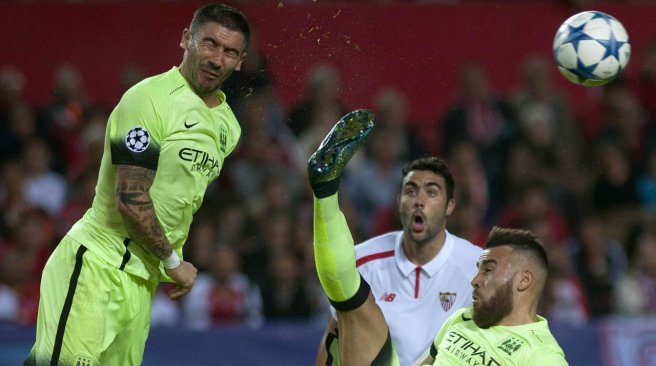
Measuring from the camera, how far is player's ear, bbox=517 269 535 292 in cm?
586

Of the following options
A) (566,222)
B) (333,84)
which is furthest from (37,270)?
(566,222)

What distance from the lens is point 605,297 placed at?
963cm

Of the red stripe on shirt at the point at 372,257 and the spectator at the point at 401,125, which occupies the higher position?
the spectator at the point at 401,125

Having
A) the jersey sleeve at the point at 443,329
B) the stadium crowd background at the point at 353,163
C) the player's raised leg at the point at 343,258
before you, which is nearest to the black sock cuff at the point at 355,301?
the player's raised leg at the point at 343,258

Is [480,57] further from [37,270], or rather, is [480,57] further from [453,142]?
[37,270]

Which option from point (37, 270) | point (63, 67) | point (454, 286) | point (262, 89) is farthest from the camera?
point (63, 67)

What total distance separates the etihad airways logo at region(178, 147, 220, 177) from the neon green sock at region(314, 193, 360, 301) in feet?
1.79

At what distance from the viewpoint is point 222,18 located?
19.4 ft

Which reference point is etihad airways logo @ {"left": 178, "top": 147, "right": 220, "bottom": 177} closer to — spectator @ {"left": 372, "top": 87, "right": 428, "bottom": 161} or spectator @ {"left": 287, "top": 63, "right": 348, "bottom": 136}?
spectator @ {"left": 287, "top": 63, "right": 348, "bottom": 136}

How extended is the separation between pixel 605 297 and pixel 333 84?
2864mm

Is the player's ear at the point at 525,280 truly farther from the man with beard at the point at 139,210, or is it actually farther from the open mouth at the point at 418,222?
the man with beard at the point at 139,210

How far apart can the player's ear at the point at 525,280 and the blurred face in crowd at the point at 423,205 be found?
93cm

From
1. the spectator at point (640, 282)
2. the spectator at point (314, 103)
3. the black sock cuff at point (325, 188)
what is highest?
the spectator at point (314, 103)

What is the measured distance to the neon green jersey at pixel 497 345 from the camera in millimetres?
5609
